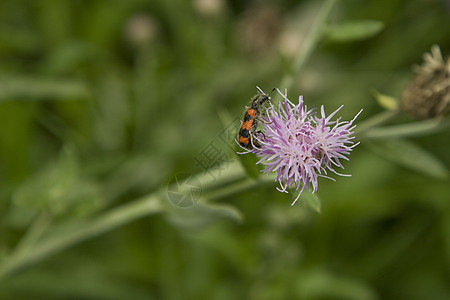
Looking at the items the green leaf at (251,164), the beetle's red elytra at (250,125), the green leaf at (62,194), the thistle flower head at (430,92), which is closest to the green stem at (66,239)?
the green leaf at (62,194)

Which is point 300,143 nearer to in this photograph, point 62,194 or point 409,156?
point 409,156

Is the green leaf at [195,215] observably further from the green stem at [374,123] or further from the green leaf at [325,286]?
the green leaf at [325,286]

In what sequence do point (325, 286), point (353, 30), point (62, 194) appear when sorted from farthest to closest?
point (325, 286)
point (62, 194)
point (353, 30)

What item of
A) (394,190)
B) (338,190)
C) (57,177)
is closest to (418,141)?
(394,190)

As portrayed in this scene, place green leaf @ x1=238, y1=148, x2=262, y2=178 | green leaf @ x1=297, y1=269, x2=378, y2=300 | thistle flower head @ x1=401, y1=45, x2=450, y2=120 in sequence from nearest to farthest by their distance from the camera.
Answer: green leaf @ x1=238, y1=148, x2=262, y2=178 → thistle flower head @ x1=401, y1=45, x2=450, y2=120 → green leaf @ x1=297, y1=269, x2=378, y2=300

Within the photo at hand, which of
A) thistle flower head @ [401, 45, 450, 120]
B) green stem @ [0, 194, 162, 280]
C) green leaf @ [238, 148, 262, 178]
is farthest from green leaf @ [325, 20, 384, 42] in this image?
green stem @ [0, 194, 162, 280]

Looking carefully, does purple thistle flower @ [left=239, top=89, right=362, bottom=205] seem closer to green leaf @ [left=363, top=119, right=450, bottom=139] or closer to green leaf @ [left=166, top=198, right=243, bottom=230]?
green leaf @ [left=166, top=198, right=243, bottom=230]

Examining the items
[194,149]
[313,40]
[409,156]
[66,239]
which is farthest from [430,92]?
[66,239]
